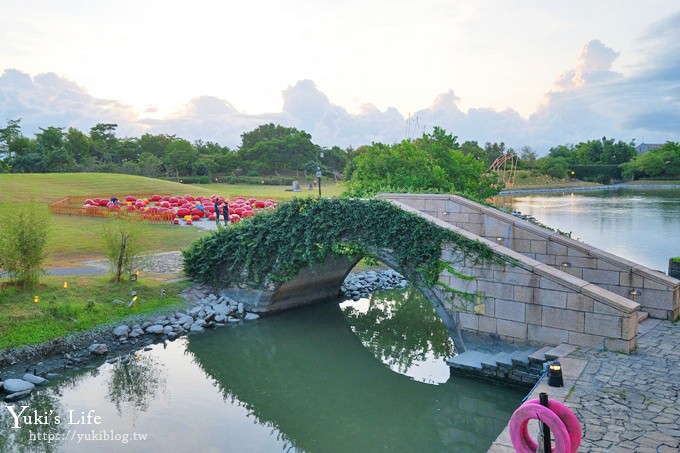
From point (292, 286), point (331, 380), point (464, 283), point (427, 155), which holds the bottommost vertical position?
point (331, 380)

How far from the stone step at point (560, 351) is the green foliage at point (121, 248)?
40.2ft

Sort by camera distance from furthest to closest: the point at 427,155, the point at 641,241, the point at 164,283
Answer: the point at 641,241
the point at 427,155
the point at 164,283

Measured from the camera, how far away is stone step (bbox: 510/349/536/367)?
10242 mm

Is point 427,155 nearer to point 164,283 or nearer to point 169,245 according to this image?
point 169,245

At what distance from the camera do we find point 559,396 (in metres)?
7.73

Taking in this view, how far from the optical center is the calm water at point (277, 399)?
958cm

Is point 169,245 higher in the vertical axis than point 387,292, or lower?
higher

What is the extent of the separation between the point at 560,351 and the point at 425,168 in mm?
15581

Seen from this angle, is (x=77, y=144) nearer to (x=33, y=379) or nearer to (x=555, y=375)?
(x=33, y=379)

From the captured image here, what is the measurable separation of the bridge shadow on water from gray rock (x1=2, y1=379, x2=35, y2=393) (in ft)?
12.5

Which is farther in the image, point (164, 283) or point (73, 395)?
point (164, 283)

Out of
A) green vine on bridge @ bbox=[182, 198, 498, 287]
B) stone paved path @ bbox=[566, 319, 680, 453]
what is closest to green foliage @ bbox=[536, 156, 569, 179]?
green vine on bridge @ bbox=[182, 198, 498, 287]

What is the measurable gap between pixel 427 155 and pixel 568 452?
71.8ft

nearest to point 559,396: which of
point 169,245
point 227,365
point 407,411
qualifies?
point 407,411
